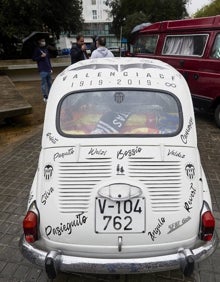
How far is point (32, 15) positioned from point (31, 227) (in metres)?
20.2

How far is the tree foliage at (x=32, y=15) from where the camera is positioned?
19.0 metres

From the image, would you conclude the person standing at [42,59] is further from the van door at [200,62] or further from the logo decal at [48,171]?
the logo decal at [48,171]

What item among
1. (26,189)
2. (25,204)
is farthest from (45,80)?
(25,204)

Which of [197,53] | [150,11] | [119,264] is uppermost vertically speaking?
[119,264]

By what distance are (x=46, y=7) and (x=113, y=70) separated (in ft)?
68.2

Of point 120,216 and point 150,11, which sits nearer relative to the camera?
point 120,216

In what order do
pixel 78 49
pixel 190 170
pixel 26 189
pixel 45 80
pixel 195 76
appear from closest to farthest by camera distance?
pixel 190 170, pixel 26 189, pixel 195 76, pixel 78 49, pixel 45 80

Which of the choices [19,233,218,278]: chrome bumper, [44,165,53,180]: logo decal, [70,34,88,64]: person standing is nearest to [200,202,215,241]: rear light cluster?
[19,233,218,278]: chrome bumper

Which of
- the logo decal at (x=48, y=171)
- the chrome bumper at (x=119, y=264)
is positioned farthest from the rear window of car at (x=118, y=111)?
the chrome bumper at (x=119, y=264)

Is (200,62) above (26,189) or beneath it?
above

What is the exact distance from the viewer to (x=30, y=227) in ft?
8.04

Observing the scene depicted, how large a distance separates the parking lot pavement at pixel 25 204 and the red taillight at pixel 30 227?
0.63 meters

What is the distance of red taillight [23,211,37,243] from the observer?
2.45 meters

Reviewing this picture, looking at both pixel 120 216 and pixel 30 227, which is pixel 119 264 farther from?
pixel 30 227
